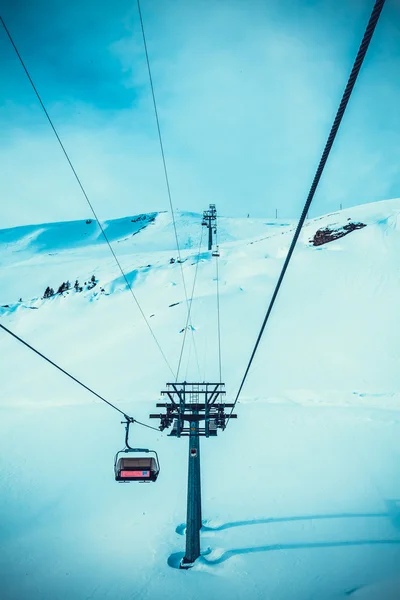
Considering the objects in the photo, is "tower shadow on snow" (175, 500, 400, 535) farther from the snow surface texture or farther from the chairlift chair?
the chairlift chair

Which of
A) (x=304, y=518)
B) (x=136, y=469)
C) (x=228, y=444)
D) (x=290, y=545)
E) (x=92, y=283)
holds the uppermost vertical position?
(x=92, y=283)

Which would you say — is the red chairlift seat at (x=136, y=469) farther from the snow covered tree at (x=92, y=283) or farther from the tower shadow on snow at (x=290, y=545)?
the snow covered tree at (x=92, y=283)

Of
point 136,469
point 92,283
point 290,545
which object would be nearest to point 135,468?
point 136,469

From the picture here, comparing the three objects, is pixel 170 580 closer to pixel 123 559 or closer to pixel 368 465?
pixel 123 559

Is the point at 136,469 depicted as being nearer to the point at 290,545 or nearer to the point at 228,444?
the point at 290,545

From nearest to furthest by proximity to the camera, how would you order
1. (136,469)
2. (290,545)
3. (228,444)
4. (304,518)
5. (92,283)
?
(136,469)
(290,545)
(304,518)
(228,444)
(92,283)

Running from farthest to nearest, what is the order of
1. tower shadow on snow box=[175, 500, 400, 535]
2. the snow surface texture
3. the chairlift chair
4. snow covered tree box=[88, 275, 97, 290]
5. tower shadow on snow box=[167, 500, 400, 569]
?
→ snow covered tree box=[88, 275, 97, 290]
tower shadow on snow box=[175, 500, 400, 535]
tower shadow on snow box=[167, 500, 400, 569]
the snow surface texture
the chairlift chair

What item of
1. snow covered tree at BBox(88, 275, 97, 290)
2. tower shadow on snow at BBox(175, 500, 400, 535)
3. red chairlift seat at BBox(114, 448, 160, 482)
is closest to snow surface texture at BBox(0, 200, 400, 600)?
tower shadow on snow at BBox(175, 500, 400, 535)

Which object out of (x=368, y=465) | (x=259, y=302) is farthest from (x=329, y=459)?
(x=259, y=302)

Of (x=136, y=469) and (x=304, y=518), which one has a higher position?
(x=136, y=469)

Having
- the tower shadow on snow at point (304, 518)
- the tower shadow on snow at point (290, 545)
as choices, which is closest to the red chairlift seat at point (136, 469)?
the tower shadow on snow at point (290, 545)
